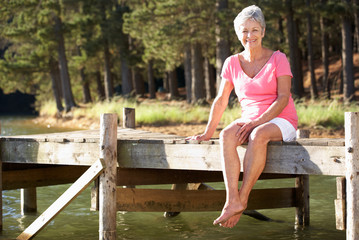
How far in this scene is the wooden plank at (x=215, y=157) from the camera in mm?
5484

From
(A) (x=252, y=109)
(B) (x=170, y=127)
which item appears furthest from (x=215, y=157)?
(B) (x=170, y=127)

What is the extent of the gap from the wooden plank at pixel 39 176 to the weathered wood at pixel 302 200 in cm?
306

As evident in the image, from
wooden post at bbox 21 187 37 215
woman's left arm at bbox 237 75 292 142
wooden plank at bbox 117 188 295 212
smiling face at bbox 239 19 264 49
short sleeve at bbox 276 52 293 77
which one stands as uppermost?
smiling face at bbox 239 19 264 49

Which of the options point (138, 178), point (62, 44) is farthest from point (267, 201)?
point (62, 44)

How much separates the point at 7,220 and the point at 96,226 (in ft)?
4.59

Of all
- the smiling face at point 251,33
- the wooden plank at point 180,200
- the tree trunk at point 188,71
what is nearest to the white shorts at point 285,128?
the smiling face at point 251,33

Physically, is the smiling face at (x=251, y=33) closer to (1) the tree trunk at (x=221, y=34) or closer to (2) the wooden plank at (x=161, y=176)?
(2) the wooden plank at (x=161, y=176)

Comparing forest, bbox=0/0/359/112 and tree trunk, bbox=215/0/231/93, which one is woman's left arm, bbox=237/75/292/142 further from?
tree trunk, bbox=215/0/231/93

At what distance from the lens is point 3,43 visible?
32531 mm

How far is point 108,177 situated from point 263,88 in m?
1.95

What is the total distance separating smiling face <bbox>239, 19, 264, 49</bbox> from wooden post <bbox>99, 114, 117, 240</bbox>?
1.69m

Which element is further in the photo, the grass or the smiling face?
the grass

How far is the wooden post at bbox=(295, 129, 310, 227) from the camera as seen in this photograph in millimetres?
8148

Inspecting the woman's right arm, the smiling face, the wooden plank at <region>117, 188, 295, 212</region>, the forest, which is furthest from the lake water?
the forest
